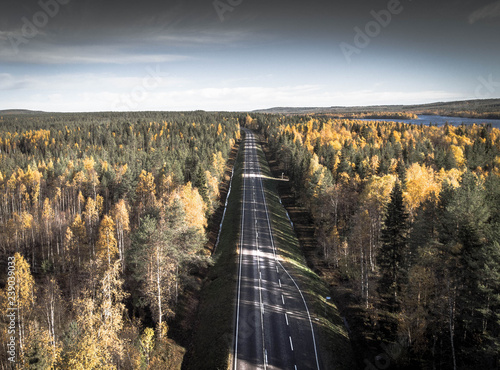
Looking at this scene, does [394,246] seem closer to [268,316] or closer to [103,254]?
[268,316]

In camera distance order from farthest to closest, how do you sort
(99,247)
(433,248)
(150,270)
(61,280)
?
(61,280)
(99,247)
(150,270)
(433,248)

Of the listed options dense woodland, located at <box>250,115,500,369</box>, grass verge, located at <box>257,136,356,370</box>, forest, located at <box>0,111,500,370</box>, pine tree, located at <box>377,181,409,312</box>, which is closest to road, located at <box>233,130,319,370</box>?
grass verge, located at <box>257,136,356,370</box>

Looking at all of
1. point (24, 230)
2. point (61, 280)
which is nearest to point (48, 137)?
point (24, 230)

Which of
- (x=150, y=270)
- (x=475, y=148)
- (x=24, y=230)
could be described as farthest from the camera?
(x=475, y=148)

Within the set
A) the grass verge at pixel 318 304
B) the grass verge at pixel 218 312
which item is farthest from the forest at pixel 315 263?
the grass verge at pixel 218 312

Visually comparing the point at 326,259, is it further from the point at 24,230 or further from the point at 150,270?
the point at 24,230

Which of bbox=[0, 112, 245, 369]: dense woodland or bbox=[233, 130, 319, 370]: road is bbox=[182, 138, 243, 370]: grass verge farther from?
bbox=[0, 112, 245, 369]: dense woodland
